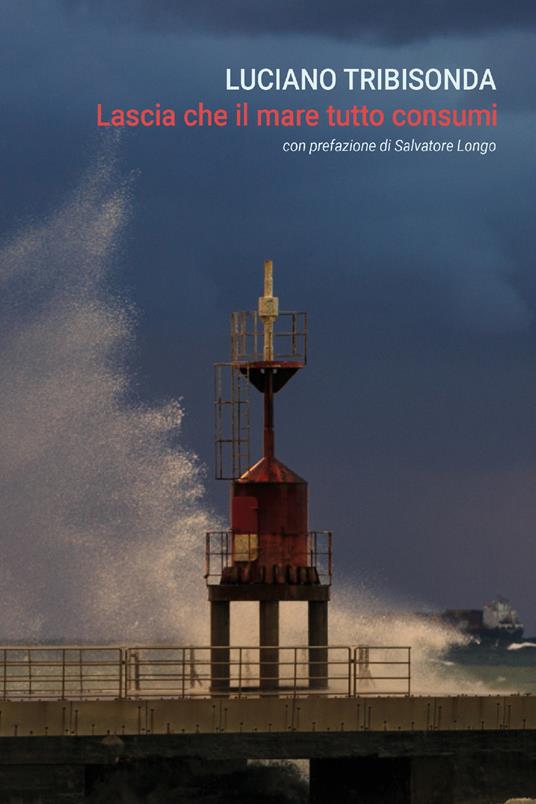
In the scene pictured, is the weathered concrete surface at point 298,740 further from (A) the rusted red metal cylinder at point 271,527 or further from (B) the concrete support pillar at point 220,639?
(A) the rusted red metal cylinder at point 271,527

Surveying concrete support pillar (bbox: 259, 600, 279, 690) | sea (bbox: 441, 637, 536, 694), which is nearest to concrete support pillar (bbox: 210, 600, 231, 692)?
concrete support pillar (bbox: 259, 600, 279, 690)

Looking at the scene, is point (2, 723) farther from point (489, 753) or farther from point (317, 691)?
point (489, 753)

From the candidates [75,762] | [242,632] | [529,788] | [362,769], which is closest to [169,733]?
[75,762]

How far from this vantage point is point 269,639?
148 feet

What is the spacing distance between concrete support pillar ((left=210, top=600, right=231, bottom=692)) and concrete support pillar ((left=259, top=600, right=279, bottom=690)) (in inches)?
30.4

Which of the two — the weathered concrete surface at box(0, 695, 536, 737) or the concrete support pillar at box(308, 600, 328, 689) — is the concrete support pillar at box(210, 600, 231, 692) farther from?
the weathered concrete surface at box(0, 695, 536, 737)

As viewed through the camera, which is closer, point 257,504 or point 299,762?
point 257,504

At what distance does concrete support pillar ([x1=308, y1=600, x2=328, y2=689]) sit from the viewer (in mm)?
45375

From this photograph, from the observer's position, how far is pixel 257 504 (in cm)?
4606

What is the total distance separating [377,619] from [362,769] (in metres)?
29.3

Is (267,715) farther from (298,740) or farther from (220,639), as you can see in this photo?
(220,639)

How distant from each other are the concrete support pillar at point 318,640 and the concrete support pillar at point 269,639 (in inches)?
31.5

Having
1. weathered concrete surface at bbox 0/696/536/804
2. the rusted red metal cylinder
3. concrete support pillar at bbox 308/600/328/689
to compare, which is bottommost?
weathered concrete surface at bbox 0/696/536/804

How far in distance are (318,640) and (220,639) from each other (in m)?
2.22
